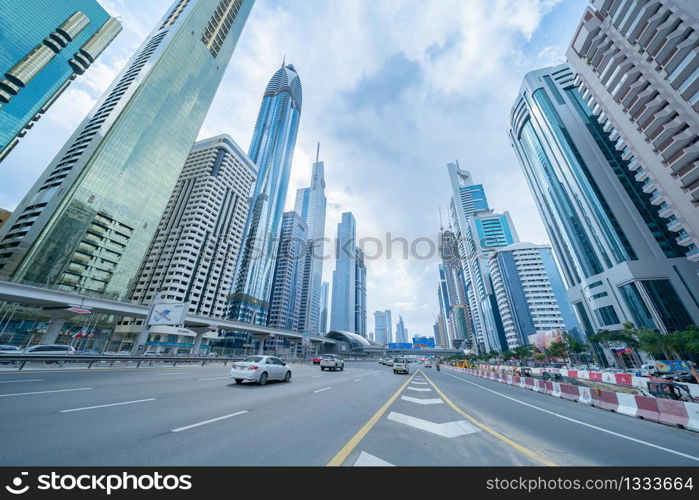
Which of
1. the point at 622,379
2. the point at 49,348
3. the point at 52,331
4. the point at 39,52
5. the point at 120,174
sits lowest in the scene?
the point at 622,379

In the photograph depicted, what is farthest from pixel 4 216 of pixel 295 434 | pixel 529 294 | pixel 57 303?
pixel 529 294

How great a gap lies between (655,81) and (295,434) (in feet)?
203

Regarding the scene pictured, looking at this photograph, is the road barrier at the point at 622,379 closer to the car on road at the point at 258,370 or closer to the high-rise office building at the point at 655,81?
the car on road at the point at 258,370

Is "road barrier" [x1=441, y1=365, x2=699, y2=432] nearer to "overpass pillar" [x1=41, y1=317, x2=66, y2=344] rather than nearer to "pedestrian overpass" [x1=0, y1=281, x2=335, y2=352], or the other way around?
"pedestrian overpass" [x1=0, y1=281, x2=335, y2=352]

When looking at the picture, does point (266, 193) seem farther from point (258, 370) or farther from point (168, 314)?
point (258, 370)

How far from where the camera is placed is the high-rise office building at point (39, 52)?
63562 millimetres

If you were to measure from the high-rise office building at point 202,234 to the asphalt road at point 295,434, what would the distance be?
91.6m

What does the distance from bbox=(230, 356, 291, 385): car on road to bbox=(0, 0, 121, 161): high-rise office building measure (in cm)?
10806

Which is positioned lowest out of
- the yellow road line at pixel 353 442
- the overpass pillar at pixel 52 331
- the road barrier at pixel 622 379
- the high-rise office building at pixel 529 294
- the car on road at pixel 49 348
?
the yellow road line at pixel 353 442

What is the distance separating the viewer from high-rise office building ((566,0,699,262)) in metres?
32.1

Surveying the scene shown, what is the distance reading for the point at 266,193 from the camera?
140 m

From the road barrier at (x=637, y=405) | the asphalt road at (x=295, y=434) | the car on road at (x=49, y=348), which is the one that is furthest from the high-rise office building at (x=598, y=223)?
the car on road at (x=49, y=348)

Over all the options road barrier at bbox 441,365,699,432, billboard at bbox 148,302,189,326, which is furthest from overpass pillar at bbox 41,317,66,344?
road barrier at bbox 441,365,699,432
